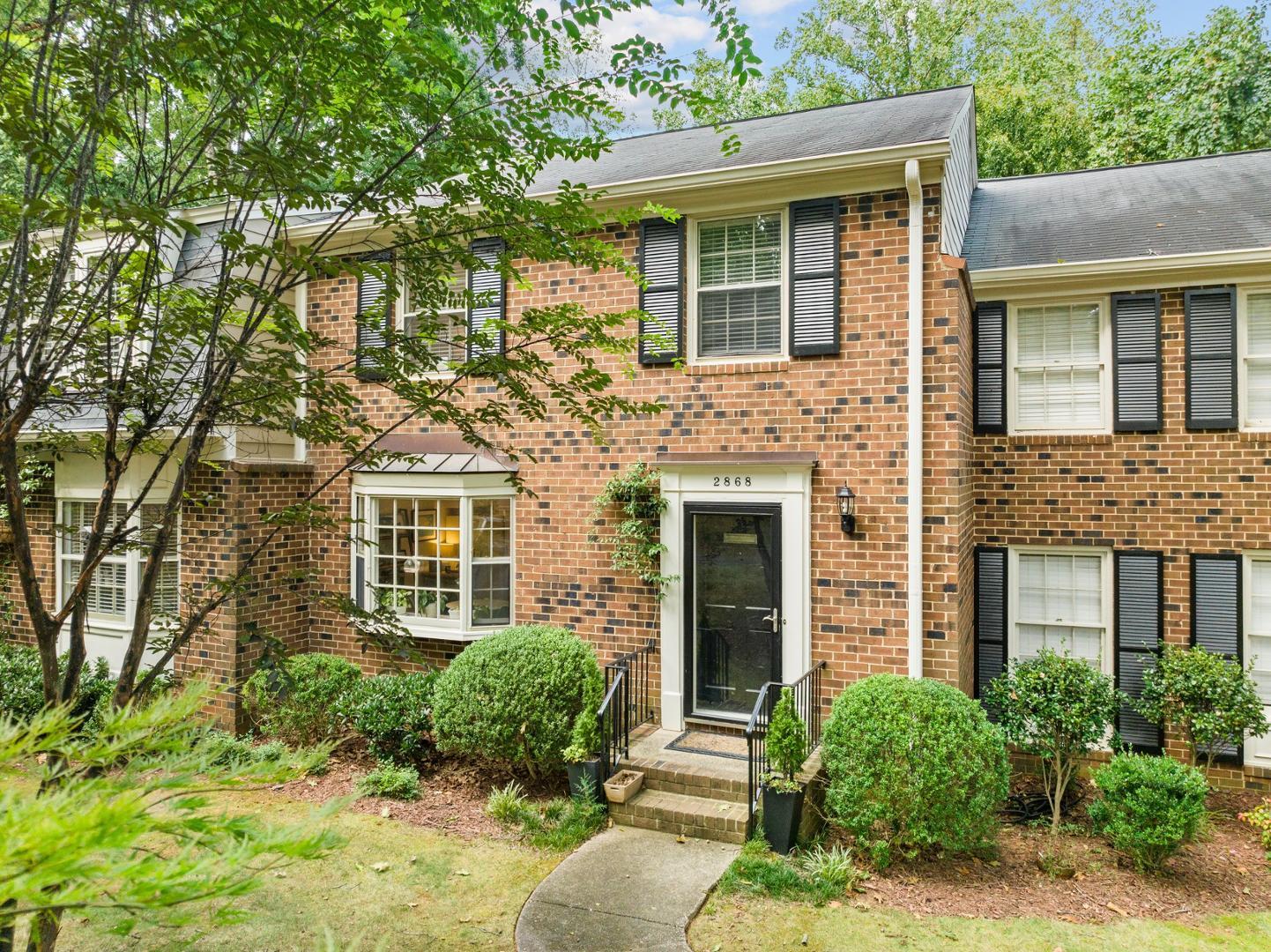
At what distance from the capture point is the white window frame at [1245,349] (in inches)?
294

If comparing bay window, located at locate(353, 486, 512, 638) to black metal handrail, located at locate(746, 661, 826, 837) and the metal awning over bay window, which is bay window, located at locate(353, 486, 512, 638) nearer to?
the metal awning over bay window

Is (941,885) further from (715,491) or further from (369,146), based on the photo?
(369,146)

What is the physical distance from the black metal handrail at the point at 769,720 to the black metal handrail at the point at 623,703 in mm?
1146

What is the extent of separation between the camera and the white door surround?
7.24m

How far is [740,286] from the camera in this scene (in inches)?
301

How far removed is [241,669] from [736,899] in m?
6.13

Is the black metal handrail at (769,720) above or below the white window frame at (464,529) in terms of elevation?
below

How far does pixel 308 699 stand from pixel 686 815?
4152mm

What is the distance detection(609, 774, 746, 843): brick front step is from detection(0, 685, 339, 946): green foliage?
4.61 m

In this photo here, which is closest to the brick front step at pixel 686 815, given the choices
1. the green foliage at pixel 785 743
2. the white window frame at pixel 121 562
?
the green foliage at pixel 785 743

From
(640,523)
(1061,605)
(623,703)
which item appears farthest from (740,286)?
(1061,605)

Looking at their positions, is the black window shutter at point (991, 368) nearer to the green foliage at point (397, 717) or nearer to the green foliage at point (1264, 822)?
the green foliage at point (1264, 822)

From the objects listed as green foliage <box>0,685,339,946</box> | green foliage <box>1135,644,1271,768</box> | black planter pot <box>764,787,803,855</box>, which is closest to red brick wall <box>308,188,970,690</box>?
black planter pot <box>764,787,803,855</box>

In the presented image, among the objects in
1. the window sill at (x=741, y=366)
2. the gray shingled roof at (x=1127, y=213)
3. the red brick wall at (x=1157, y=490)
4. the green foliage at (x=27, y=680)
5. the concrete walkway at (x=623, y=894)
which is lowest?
the concrete walkway at (x=623, y=894)
